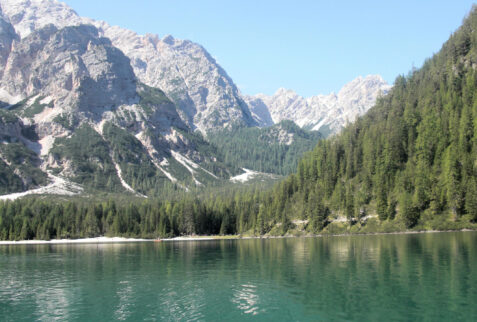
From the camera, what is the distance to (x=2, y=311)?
151 feet

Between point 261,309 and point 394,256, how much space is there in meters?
44.1

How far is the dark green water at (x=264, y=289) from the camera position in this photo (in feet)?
135

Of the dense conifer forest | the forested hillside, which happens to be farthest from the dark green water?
the forested hillside

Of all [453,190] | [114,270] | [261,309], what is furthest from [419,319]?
[453,190]

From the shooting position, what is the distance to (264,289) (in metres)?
53.2

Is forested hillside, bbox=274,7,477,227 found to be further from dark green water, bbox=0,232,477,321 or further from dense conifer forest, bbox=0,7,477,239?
dark green water, bbox=0,232,477,321

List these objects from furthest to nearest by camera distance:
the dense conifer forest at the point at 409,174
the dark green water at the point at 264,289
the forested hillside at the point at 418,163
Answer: the forested hillside at the point at 418,163, the dense conifer forest at the point at 409,174, the dark green water at the point at 264,289

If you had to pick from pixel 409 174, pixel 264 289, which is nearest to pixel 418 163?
pixel 409 174

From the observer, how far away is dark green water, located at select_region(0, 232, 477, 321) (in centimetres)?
4106

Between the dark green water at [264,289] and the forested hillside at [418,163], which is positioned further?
the forested hillside at [418,163]

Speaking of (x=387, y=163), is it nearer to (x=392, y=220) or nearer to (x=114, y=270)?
(x=392, y=220)

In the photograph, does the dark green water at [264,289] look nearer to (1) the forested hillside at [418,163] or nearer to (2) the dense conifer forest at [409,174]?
(2) the dense conifer forest at [409,174]

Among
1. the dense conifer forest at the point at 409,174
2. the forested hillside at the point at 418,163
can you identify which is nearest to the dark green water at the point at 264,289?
the dense conifer forest at the point at 409,174

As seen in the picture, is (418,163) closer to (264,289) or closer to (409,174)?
(409,174)
